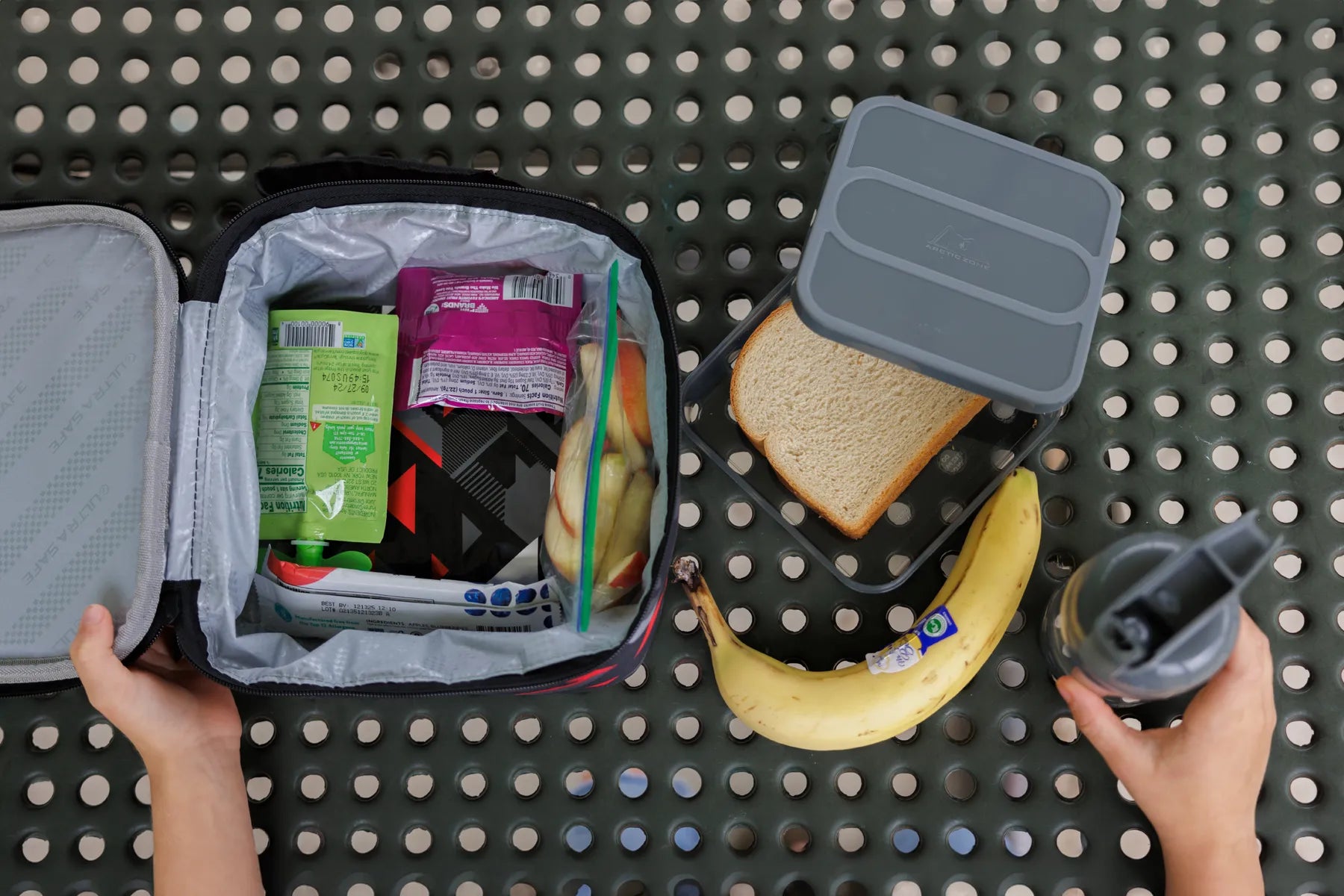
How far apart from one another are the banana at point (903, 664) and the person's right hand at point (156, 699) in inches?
13.0

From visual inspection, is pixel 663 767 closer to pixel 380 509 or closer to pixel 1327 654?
pixel 380 509

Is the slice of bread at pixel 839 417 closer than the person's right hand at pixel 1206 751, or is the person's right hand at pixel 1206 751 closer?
the person's right hand at pixel 1206 751

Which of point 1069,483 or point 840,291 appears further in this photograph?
point 1069,483

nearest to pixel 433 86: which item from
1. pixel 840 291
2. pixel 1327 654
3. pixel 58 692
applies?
pixel 840 291

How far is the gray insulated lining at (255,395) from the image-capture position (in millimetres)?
563

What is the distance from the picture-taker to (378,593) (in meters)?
0.62

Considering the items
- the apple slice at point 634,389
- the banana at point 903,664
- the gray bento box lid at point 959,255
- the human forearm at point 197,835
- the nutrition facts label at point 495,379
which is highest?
the gray bento box lid at point 959,255

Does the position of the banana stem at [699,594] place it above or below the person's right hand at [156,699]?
above

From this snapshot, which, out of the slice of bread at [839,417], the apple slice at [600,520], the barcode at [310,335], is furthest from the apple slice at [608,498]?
the barcode at [310,335]

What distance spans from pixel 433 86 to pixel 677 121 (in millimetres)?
188

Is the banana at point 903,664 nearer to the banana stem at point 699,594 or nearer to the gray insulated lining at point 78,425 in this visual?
the banana stem at point 699,594

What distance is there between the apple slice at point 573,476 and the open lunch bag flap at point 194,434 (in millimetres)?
50

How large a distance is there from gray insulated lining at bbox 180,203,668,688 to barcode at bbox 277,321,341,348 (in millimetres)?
17

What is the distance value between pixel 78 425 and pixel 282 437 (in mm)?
124
